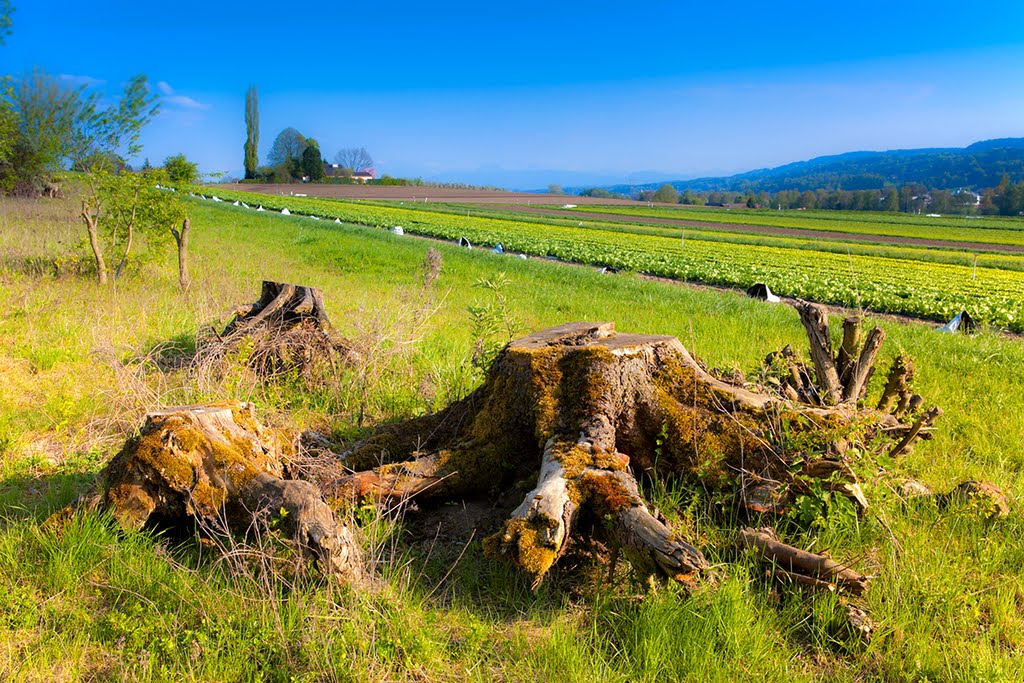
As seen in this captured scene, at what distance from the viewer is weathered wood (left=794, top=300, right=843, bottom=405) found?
4328 millimetres

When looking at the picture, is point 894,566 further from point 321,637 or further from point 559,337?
point 321,637

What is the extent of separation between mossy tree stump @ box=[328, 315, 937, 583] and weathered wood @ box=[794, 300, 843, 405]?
0.51m

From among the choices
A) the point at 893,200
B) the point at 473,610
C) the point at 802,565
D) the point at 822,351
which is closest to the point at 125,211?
the point at 473,610

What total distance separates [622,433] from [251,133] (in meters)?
147

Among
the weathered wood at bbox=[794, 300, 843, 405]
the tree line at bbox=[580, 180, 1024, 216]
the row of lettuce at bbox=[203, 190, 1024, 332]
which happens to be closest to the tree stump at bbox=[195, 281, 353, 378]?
the weathered wood at bbox=[794, 300, 843, 405]

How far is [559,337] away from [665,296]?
10.7m

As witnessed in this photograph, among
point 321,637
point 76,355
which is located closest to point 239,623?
point 321,637

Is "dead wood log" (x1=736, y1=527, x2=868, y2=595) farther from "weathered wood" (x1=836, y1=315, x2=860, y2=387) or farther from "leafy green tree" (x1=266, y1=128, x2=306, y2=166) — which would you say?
"leafy green tree" (x1=266, y1=128, x2=306, y2=166)

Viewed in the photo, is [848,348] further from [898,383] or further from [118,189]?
[118,189]

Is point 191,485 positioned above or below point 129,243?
below

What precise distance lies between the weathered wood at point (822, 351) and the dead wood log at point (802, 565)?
1.52 m

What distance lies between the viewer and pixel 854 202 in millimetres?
114688

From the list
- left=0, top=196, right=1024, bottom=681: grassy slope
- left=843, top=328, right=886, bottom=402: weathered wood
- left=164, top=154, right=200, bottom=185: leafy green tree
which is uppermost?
left=164, top=154, right=200, bottom=185: leafy green tree

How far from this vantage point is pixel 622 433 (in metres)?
3.71
